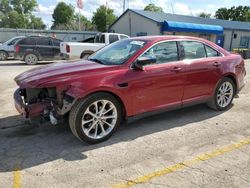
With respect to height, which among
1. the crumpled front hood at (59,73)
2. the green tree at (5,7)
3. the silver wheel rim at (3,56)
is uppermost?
the green tree at (5,7)

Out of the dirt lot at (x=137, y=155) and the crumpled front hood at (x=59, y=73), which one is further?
the crumpled front hood at (x=59, y=73)

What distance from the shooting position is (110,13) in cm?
4656

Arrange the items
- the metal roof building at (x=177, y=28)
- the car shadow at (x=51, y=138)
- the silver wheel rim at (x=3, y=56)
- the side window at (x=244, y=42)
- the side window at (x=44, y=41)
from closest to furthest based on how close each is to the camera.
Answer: the car shadow at (x=51, y=138), the side window at (x=44, y=41), the silver wheel rim at (x=3, y=56), the metal roof building at (x=177, y=28), the side window at (x=244, y=42)

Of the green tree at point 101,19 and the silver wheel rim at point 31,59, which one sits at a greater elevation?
the green tree at point 101,19

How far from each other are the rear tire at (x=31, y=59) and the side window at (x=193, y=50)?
11.2 meters

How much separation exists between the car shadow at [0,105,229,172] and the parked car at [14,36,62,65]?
9.82 m

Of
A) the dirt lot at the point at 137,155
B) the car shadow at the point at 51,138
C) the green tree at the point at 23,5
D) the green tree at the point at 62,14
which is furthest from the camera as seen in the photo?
the green tree at the point at 23,5

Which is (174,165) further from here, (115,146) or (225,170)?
(115,146)

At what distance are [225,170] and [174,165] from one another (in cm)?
64

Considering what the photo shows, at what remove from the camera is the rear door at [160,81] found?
4316 mm

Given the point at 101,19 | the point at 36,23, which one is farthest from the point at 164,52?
the point at 36,23

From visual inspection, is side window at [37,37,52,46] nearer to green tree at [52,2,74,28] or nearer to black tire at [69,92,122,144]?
black tire at [69,92,122,144]

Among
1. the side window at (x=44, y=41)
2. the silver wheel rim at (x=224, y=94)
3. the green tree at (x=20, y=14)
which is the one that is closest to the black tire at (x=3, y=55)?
the side window at (x=44, y=41)

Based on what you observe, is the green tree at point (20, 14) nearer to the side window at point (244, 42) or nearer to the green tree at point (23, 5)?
the green tree at point (23, 5)
